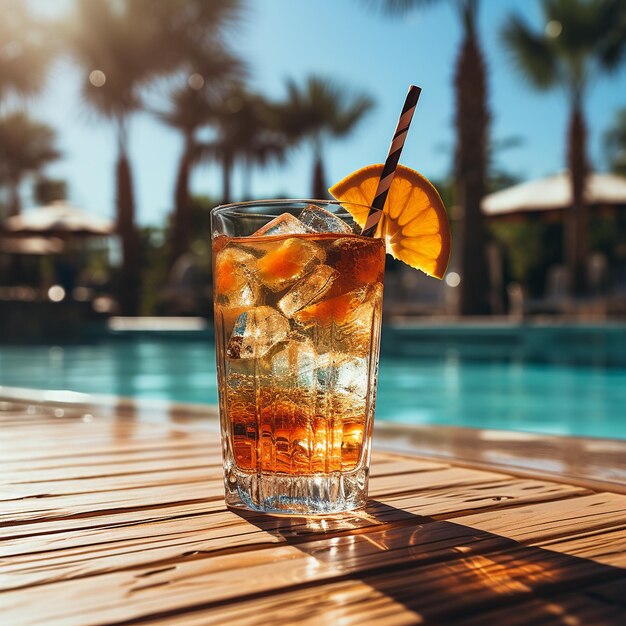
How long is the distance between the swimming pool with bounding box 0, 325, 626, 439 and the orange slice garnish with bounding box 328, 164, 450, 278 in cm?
388

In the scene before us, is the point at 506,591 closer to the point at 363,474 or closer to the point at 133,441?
the point at 363,474

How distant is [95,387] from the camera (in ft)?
25.8

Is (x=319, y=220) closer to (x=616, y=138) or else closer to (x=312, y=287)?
(x=312, y=287)

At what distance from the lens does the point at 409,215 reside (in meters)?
1.48

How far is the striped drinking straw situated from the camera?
4.44 feet

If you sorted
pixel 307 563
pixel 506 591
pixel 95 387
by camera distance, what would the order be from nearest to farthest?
pixel 506 591 < pixel 307 563 < pixel 95 387

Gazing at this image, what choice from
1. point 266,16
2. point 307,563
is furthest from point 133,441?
point 266,16

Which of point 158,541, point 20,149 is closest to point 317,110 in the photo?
point 20,149

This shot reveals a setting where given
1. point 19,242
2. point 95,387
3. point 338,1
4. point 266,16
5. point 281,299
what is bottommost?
point 95,387

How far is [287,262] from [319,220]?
0.08 meters

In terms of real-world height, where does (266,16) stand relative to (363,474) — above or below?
above

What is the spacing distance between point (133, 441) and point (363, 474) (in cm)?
79

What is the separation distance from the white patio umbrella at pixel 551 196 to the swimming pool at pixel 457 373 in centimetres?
624

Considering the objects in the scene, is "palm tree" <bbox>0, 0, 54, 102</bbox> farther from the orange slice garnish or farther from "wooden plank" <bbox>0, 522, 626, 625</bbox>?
"wooden plank" <bbox>0, 522, 626, 625</bbox>
